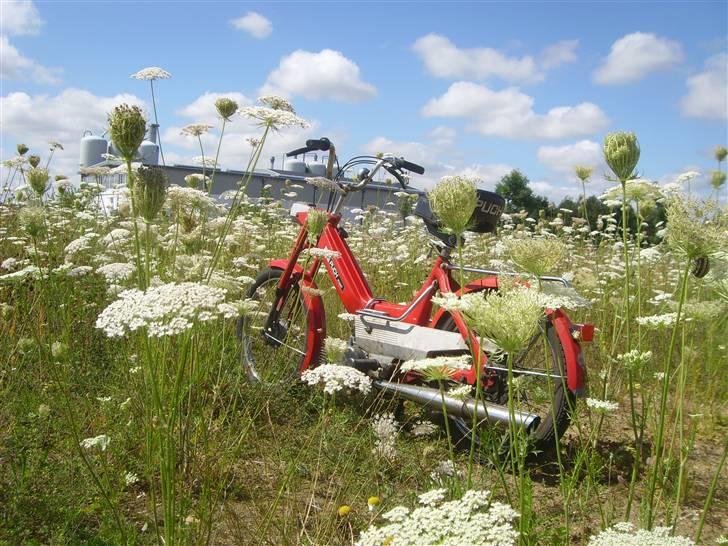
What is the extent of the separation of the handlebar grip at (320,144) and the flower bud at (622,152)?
2.48 metres

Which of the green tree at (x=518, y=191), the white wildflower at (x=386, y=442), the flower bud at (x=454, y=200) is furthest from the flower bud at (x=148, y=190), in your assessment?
the green tree at (x=518, y=191)

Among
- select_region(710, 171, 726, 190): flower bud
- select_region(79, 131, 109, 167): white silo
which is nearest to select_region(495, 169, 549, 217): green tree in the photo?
select_region(79, 131, 109, 167): white silo

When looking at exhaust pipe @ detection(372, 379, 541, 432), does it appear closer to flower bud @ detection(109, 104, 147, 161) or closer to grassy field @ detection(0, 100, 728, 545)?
grassy field @ detection(0, 100, 728, 545)

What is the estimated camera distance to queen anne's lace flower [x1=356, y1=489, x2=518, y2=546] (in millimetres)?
1109

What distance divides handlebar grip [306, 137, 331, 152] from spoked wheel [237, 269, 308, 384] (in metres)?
0.92

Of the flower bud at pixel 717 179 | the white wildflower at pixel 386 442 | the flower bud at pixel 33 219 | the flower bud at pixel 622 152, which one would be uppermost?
the flower bud at pixel 717 179

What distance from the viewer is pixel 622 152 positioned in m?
1.79

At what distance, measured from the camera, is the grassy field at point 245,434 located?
1600 millimetres

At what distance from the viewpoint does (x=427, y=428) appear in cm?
310

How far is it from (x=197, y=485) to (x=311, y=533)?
75cm

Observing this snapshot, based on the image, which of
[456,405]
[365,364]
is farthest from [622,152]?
[365,364]

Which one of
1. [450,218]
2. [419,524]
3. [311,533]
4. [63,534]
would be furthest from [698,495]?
[63,534]

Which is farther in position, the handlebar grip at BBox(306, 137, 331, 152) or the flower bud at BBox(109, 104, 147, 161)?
the handlebar grip at BBox(306, 137, 331, 152)

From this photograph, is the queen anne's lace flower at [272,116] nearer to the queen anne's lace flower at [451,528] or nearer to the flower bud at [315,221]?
the flower bud at [315,221]
